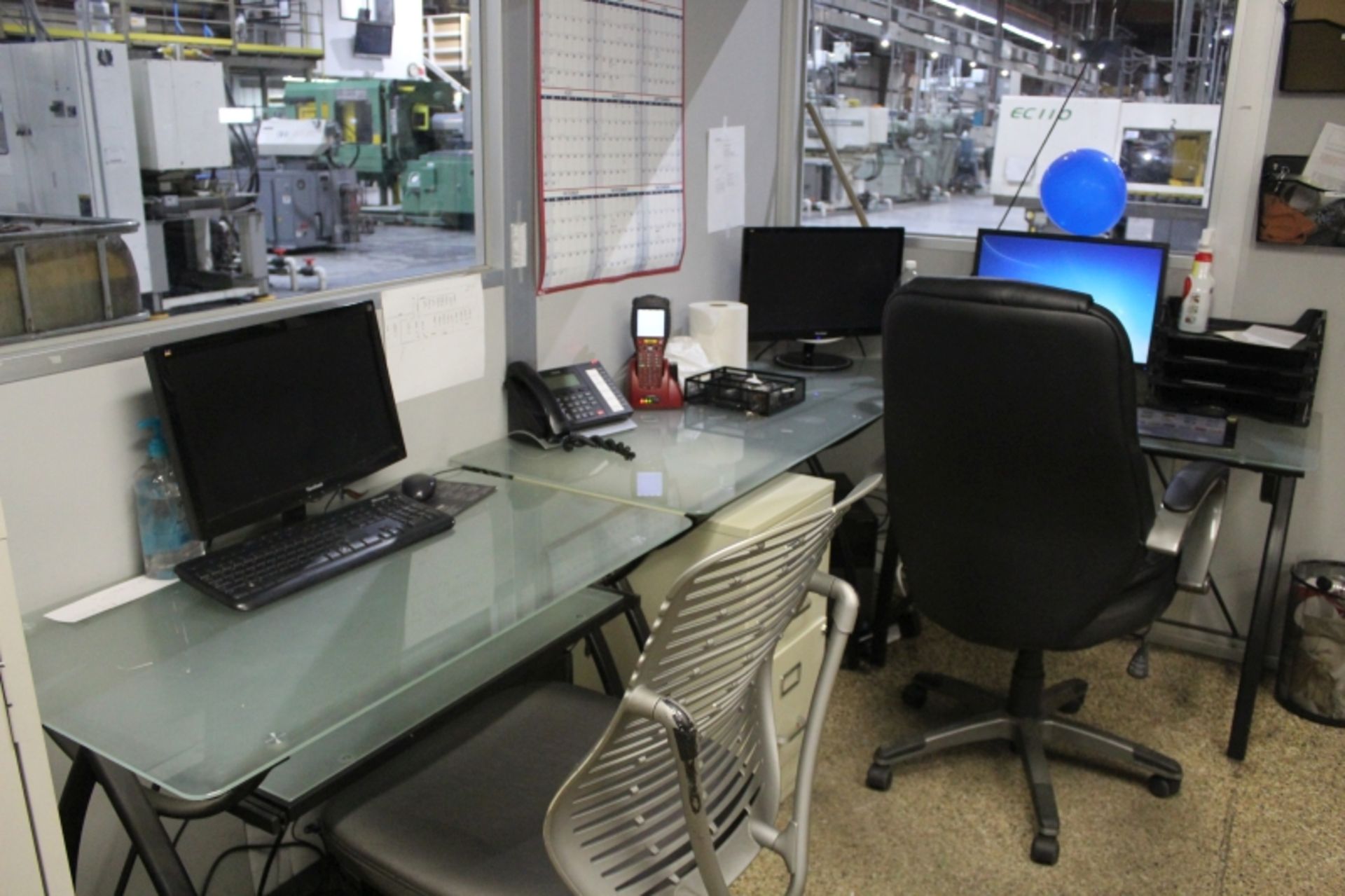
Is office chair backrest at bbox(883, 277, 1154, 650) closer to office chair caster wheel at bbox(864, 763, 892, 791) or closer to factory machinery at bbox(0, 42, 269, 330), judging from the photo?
office chair caster wheel at bbox(864, 763, 892, 791)

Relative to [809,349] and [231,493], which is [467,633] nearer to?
[231,493]

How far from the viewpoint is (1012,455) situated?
1.95 m

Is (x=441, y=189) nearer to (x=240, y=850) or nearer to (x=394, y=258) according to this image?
(x=394, y=258)

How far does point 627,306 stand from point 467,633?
1.38 metres

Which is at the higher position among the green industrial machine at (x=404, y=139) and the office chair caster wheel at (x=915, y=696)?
the green industrial machine at (x=404, y=139)

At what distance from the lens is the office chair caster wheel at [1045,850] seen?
2.09 metres

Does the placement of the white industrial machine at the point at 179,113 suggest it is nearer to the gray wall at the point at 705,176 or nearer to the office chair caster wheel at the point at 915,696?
the gray wall at the point at 705,176

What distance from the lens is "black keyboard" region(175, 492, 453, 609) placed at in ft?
4.97

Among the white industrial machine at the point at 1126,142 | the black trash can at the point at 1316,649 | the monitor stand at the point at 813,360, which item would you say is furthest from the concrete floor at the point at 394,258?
the black trash can at the point at 1316,649

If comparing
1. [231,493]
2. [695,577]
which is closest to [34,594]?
[231,493]

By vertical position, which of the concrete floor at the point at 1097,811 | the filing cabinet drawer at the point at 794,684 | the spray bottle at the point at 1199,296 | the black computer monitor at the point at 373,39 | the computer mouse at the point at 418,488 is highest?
the black computer monitor at the point at 373,39

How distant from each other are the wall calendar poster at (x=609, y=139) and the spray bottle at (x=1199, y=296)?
1306 millimetres

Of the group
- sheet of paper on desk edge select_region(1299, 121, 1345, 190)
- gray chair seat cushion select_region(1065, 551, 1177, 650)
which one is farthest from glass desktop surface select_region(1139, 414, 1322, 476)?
sheet of paper on desk edge select_region(1299, 121, 1345, 190)

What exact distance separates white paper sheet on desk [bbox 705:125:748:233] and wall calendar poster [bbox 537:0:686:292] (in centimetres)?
18
